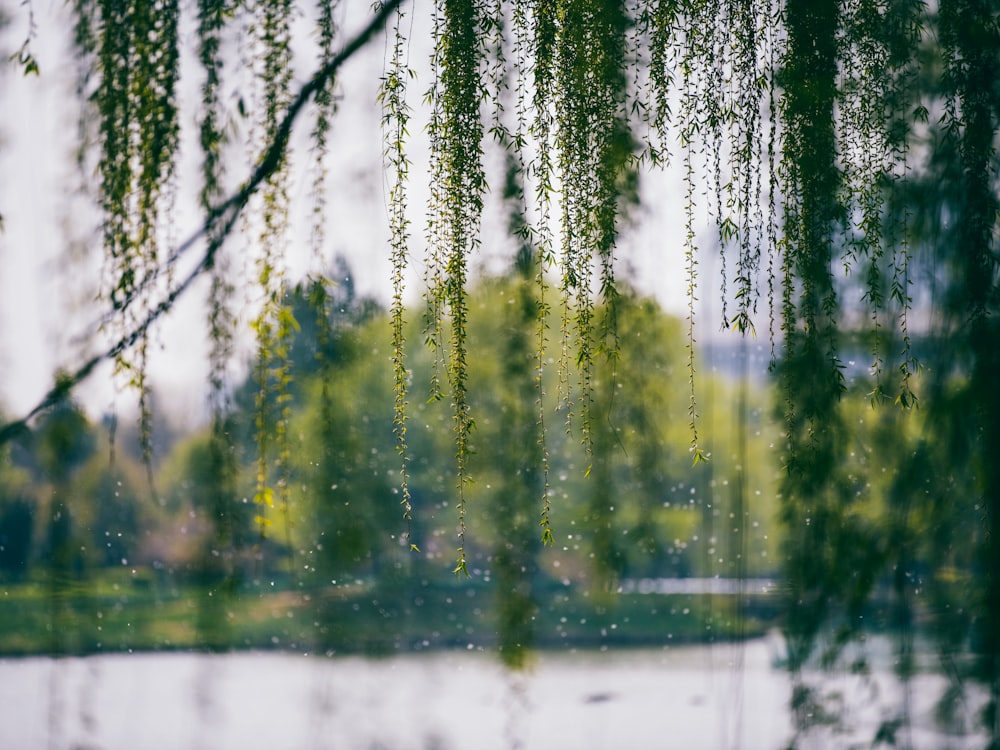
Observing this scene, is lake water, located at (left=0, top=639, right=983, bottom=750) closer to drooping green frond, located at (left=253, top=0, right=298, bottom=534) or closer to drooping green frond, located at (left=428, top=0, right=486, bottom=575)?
drooping green frond, located at (left=253, top=0, right=298, bottom=534)

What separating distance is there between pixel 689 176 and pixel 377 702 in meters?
1.36

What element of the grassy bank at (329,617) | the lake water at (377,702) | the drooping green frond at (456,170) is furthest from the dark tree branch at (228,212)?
the lake water at (377,702)

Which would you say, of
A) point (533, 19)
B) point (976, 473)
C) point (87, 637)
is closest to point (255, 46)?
point (533, 19)

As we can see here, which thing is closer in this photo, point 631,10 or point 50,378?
point 631,10

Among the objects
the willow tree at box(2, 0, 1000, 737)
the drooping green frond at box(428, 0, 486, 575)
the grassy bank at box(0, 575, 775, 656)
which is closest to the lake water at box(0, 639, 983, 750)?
the grassy bank at box(0, 575, 775, 656)

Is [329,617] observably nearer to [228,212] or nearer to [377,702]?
Result: [377,702]

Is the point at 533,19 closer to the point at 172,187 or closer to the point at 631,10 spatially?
the point at 631,10

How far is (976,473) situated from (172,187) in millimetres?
1619

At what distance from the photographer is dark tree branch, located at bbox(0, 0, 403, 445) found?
1.84 metres

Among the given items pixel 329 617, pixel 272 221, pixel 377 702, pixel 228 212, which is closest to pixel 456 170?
pixel 272 221

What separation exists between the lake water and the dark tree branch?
71 cm

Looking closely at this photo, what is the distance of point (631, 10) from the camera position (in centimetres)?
179

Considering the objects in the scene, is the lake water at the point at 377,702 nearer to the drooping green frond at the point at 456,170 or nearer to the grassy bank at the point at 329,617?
the grassy bank at the point at 329,617

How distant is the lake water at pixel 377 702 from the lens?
2107 mm
